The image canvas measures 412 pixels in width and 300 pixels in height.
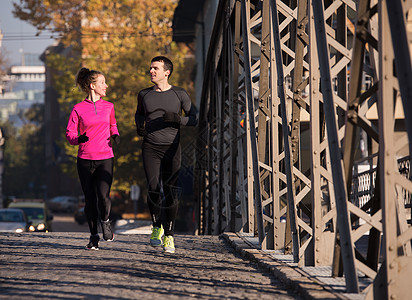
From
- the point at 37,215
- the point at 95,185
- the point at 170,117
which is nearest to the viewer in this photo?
the point at 170,117

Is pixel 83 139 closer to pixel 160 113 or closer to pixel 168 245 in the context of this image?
pixel 160 113

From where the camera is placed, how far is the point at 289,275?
5738 millimetres

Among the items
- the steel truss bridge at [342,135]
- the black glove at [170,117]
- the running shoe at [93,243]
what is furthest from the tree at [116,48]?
the black glove at [170,117]

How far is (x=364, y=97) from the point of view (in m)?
4.93

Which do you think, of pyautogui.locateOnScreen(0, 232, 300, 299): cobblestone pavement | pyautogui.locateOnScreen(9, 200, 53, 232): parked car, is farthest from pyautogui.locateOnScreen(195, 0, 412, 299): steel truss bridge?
pyautogui.locateOnScreen(9, 200, 53, 232): parked car

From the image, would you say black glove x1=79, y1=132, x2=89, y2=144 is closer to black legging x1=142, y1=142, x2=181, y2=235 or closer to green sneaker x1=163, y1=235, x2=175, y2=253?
black legging x1=142, y1=142, x2=181, y2=235

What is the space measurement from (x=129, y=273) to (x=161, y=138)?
202 cm

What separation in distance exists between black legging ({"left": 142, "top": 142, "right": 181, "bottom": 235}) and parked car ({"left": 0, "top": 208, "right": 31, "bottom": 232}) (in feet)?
55.4

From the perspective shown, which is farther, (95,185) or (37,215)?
(37,215)

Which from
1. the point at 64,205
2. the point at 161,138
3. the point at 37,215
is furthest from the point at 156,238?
the point at 64,205

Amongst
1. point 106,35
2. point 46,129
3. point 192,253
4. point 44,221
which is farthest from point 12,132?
point 192,253

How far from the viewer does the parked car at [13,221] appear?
2424 cm

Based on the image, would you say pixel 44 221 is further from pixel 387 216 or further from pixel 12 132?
pixel 12 132

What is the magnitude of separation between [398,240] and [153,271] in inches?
96.4
